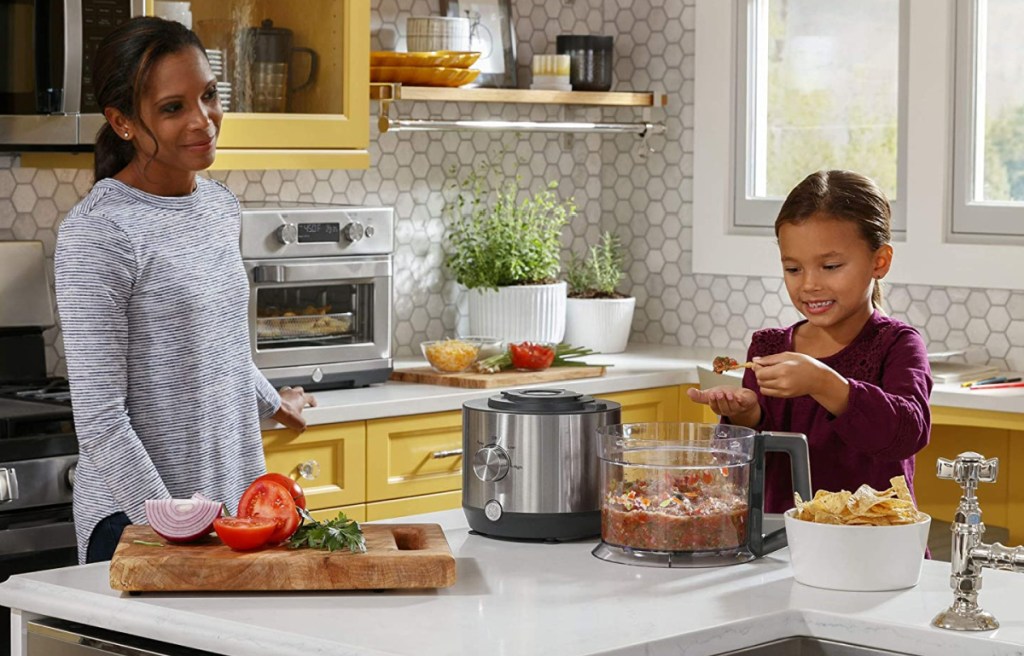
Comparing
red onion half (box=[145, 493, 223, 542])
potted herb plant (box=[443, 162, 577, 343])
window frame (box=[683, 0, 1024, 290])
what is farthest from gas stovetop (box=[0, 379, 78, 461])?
window frame (box=[683, 0, 1024, 290])

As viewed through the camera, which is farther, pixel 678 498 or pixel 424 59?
pixel 424 59

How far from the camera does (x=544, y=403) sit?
2.19m

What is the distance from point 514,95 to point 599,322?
72cm

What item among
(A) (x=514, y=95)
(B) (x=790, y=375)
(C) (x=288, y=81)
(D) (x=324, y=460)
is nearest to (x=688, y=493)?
(B) (x=790, y=375)

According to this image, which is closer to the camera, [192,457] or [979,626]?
[979,626]

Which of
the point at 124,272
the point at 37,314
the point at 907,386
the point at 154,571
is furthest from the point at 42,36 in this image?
the point at 907,386

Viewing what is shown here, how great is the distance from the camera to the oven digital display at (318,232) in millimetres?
3643

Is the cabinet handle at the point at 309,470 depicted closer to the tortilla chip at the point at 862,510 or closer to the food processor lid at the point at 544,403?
the food processor lid at the point at 544,403

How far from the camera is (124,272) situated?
2.48m

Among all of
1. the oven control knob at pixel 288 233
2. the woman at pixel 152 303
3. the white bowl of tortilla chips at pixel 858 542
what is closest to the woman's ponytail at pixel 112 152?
the woman at pixel 152 303

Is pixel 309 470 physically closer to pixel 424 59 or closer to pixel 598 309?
pixel 424 59

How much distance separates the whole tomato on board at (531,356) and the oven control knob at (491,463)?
181cm

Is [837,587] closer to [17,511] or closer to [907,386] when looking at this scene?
[907,386]

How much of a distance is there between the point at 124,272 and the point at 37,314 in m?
1.25
